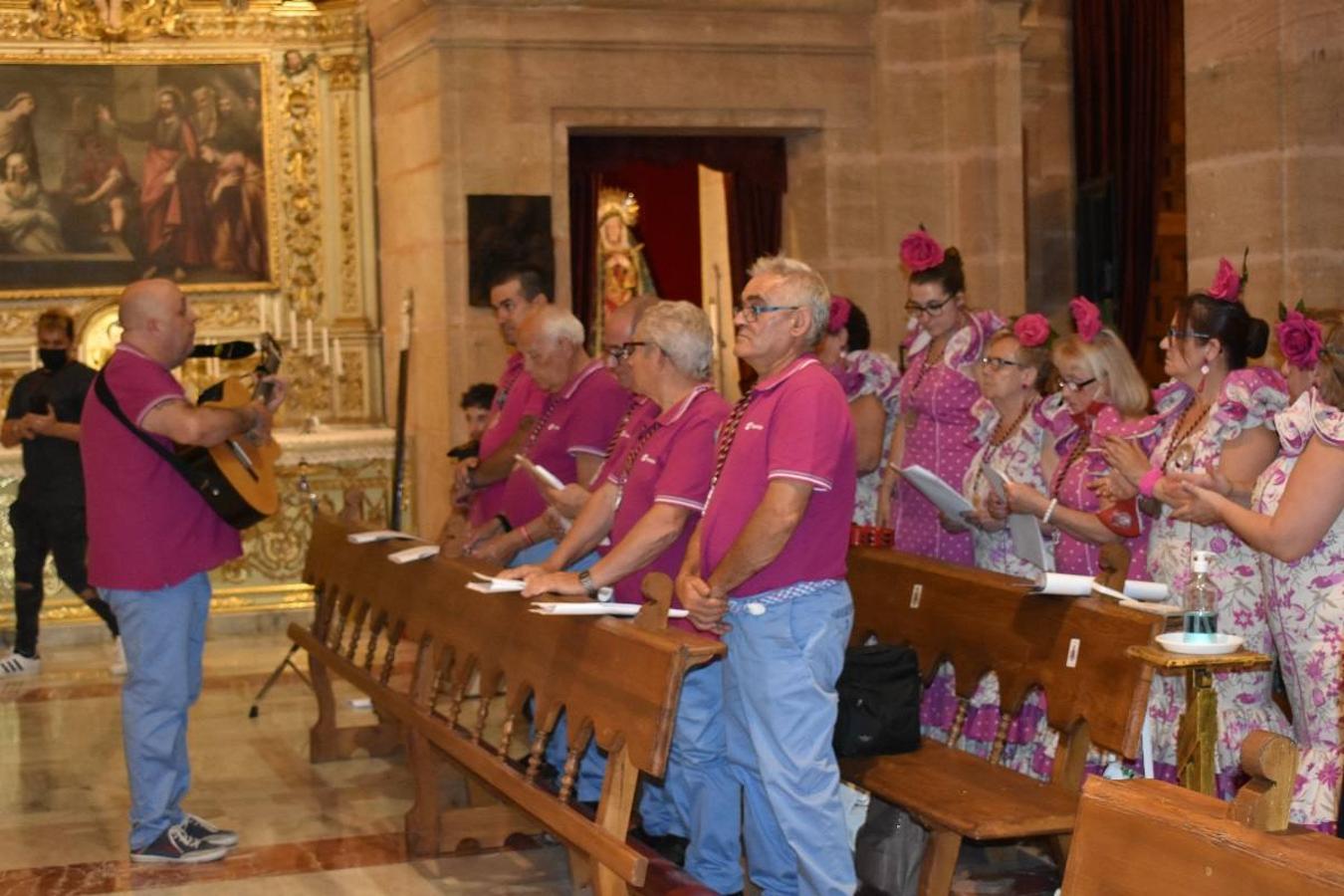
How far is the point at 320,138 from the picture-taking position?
11.7 m

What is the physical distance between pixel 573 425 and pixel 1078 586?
2.16 m

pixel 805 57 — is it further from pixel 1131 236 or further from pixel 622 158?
pixel 1131 236

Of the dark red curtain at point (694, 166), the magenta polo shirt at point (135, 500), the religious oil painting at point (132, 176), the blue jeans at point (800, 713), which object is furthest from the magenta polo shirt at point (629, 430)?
the religious oil painting at point (132, 176)

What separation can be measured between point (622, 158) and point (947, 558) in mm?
5093

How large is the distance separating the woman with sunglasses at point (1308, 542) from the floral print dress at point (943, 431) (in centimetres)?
165

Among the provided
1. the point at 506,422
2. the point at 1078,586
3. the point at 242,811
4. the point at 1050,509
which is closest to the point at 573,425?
the point at 506,422

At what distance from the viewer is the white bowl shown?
13.1 ft

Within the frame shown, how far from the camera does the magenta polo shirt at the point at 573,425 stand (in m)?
6.36

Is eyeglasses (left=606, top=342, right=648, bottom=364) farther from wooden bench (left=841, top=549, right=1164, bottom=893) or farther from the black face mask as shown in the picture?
the black face mask

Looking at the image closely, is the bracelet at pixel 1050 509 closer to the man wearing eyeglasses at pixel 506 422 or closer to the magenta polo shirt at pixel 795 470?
the magenta polo shirt at pixel 795 470

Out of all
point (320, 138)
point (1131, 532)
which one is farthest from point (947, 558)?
point (320, 138)

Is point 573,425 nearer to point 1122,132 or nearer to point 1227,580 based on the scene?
point 1227,580

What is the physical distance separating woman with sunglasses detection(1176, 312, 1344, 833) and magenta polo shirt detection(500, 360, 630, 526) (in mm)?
2105

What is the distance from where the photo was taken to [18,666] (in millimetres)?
9375
